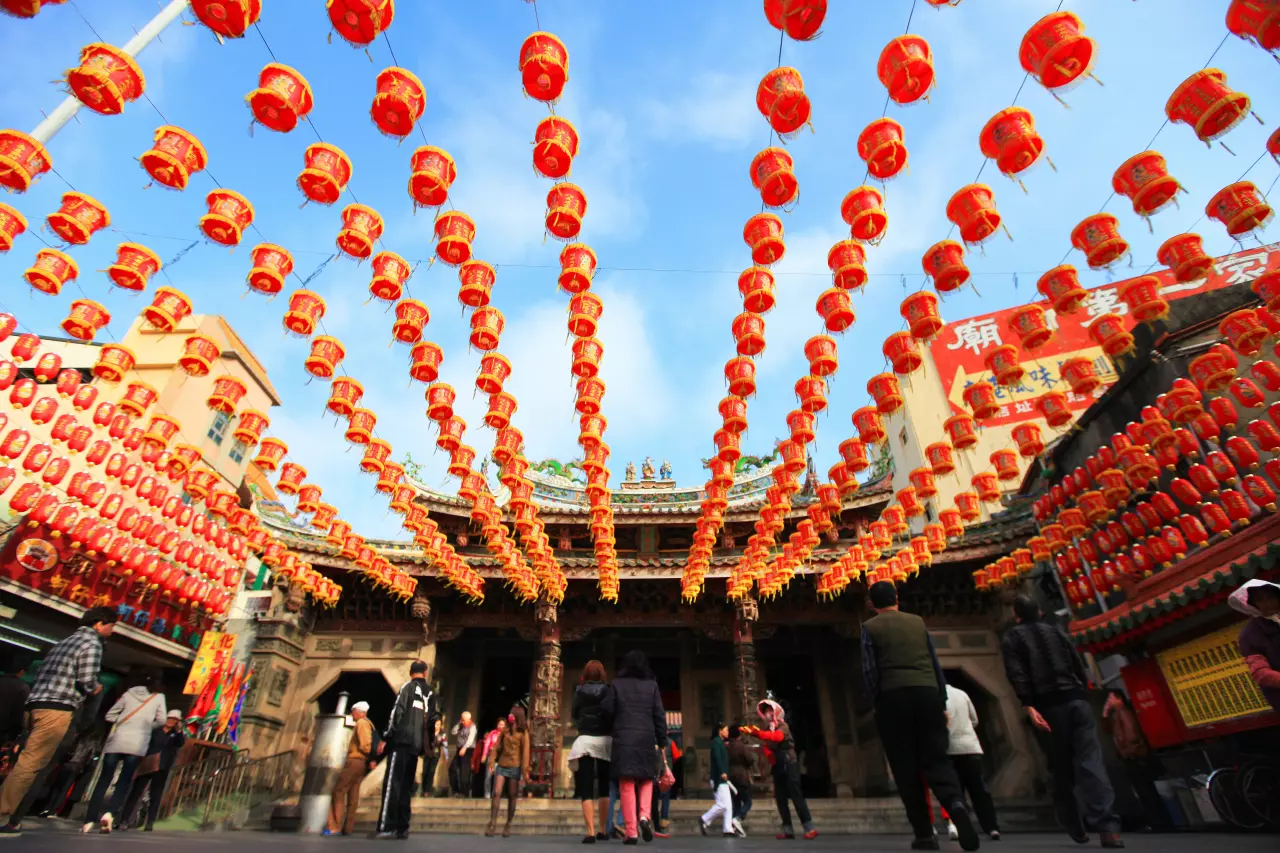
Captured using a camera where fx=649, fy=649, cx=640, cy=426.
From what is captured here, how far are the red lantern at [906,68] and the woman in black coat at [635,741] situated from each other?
546cm

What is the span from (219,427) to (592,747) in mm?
18131

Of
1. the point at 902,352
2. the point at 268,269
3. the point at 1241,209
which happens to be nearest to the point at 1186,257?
the point at 1241,209

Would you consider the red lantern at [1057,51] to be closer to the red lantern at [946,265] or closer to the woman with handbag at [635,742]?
the red lantern at [946,265]

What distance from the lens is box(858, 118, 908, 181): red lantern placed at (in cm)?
636

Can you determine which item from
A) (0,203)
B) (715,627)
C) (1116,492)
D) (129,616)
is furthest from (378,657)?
(1116,492)

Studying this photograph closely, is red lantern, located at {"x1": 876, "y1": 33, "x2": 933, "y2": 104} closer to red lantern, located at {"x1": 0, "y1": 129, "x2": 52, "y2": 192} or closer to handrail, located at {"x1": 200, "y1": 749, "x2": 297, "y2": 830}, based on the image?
red lantern, located at {"x1": 0, "y1": 129, "x2": 52, "y2": 192}

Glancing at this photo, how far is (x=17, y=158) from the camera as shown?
636 cm

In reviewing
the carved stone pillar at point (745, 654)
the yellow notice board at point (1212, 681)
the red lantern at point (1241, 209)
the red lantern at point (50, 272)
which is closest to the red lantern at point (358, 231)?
the red lantern at point (50, 272)

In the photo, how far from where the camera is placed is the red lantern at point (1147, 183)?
21.7ft

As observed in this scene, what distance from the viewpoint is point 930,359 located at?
23.2 m

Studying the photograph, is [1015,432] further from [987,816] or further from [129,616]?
[129,616]

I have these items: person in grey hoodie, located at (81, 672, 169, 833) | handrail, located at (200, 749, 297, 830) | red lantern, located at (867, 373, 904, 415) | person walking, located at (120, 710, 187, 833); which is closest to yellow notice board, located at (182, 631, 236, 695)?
handrail, located at (200, 749, 297, 830)

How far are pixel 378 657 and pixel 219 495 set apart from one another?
5129 millimetres

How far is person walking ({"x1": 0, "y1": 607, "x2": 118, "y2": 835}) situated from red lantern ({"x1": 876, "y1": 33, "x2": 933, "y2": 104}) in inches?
309
